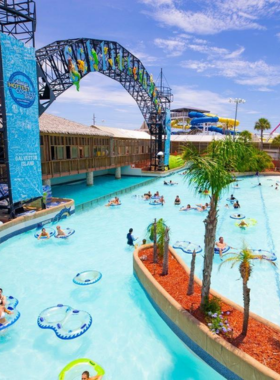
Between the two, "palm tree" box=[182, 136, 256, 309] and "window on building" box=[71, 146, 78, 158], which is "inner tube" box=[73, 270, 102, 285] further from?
"window on building" box=[71, 146, 78, 158]

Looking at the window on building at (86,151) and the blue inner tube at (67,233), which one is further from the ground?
the window on building at (86,151)

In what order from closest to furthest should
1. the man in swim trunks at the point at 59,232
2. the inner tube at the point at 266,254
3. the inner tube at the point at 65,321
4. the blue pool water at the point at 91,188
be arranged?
the inner tube at the point at 65,321, the inner tube at the point at 266,254, the man in swim trunks at the point at 59,232, the blue pool water at the point at 91,188

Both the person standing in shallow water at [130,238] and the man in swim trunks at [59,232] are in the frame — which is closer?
the person standing in shallow water at [130,238]

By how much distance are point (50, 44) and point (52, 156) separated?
848cm

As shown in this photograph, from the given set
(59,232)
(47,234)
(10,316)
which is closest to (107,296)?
(10,316)

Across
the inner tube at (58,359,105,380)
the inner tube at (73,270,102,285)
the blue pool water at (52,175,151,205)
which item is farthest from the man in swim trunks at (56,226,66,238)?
the inner tube at (58,359,105,380)

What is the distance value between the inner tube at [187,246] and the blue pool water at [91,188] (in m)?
10.3

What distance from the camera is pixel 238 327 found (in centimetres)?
691

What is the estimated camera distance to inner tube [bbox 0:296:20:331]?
7950 mm

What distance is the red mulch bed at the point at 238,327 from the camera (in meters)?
6.05

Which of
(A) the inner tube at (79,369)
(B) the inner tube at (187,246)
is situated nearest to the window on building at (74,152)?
(B) the inner tube at (187,246)

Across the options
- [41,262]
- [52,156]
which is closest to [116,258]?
[41,262]

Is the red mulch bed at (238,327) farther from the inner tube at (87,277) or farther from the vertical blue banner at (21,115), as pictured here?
the vertical blue banner at (21,115)

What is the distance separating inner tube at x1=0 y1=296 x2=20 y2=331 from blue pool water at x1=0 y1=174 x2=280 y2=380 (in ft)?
0.59
